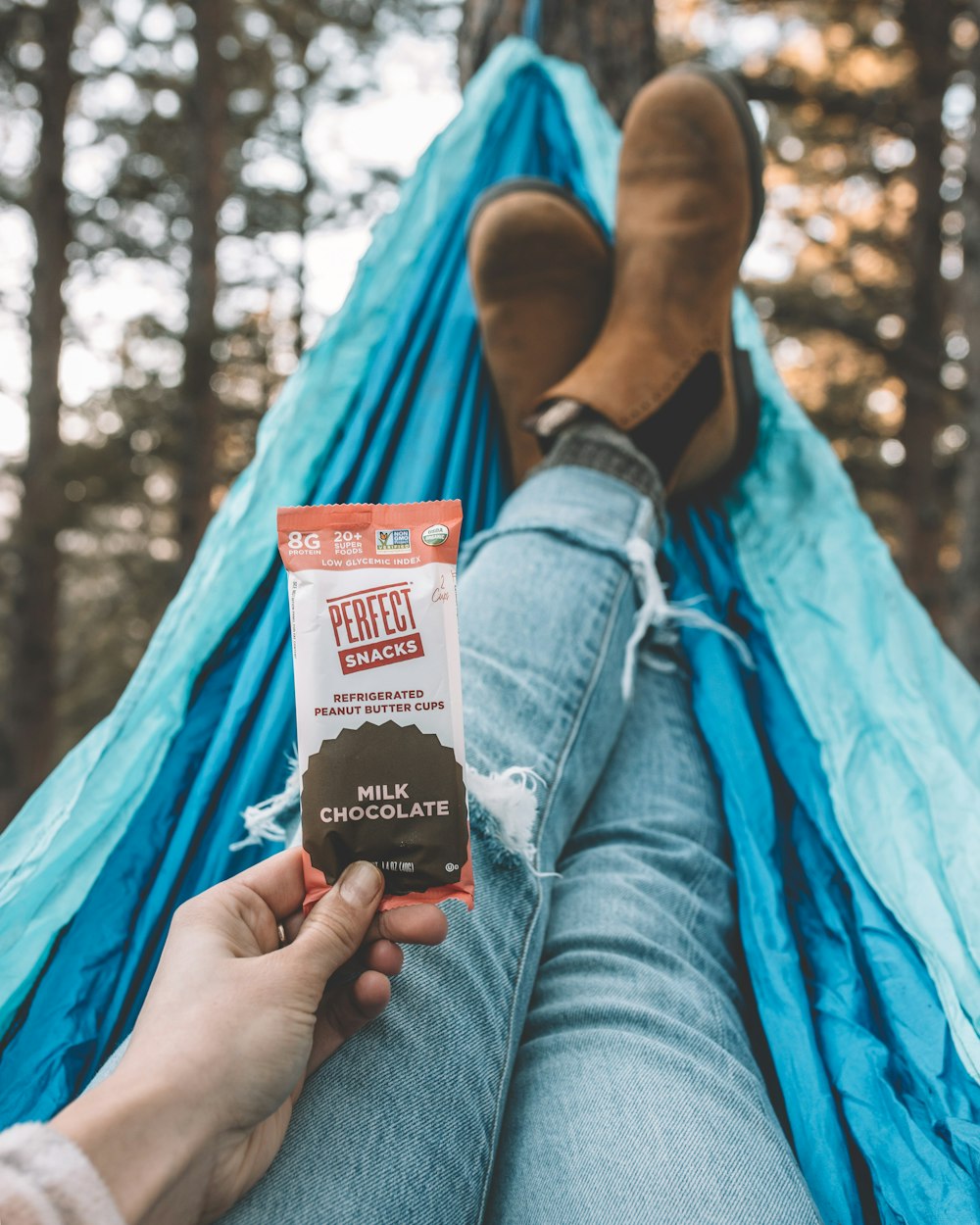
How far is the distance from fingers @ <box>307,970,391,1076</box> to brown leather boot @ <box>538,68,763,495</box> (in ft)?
2.33

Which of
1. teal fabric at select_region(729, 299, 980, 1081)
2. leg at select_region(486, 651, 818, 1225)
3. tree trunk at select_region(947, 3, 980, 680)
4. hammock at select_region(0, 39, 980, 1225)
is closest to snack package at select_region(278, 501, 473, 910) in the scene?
leg at select_region(486, 651, 818, 1225)

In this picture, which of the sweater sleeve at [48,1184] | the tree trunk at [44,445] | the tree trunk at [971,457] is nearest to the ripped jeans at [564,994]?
the sweater sleeve at [48,1184]

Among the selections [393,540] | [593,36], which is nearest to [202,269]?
[593,36]

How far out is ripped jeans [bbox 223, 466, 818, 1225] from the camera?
17.5 inches

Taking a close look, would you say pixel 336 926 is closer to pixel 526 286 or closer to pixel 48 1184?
pixel 48 1184

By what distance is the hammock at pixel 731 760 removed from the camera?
60 centimetres

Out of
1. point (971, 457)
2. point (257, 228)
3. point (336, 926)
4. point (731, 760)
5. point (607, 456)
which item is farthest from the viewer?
point (257, 228)

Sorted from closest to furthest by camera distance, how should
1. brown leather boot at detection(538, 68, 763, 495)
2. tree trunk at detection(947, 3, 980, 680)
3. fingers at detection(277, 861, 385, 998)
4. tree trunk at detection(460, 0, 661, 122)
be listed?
fingers at detection(277, 861, 385, 998) → brown leather boot at detection(538, 68, 763, 495) → tree trunk at detection(460, 0, 661, 122) → tree trunk at detection(947, 3, 980, 680)

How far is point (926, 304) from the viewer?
357 cm

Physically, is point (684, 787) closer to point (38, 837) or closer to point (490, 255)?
point (38, 837)

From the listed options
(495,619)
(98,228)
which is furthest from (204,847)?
(98,228)

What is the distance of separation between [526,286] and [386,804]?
827mm

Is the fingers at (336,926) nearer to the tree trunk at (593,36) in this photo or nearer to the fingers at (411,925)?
the fingers at (411,925)

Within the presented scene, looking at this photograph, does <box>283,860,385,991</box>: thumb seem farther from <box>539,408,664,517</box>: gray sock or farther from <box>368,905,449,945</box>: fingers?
<box>539,408,664,517</box>: gray sock
